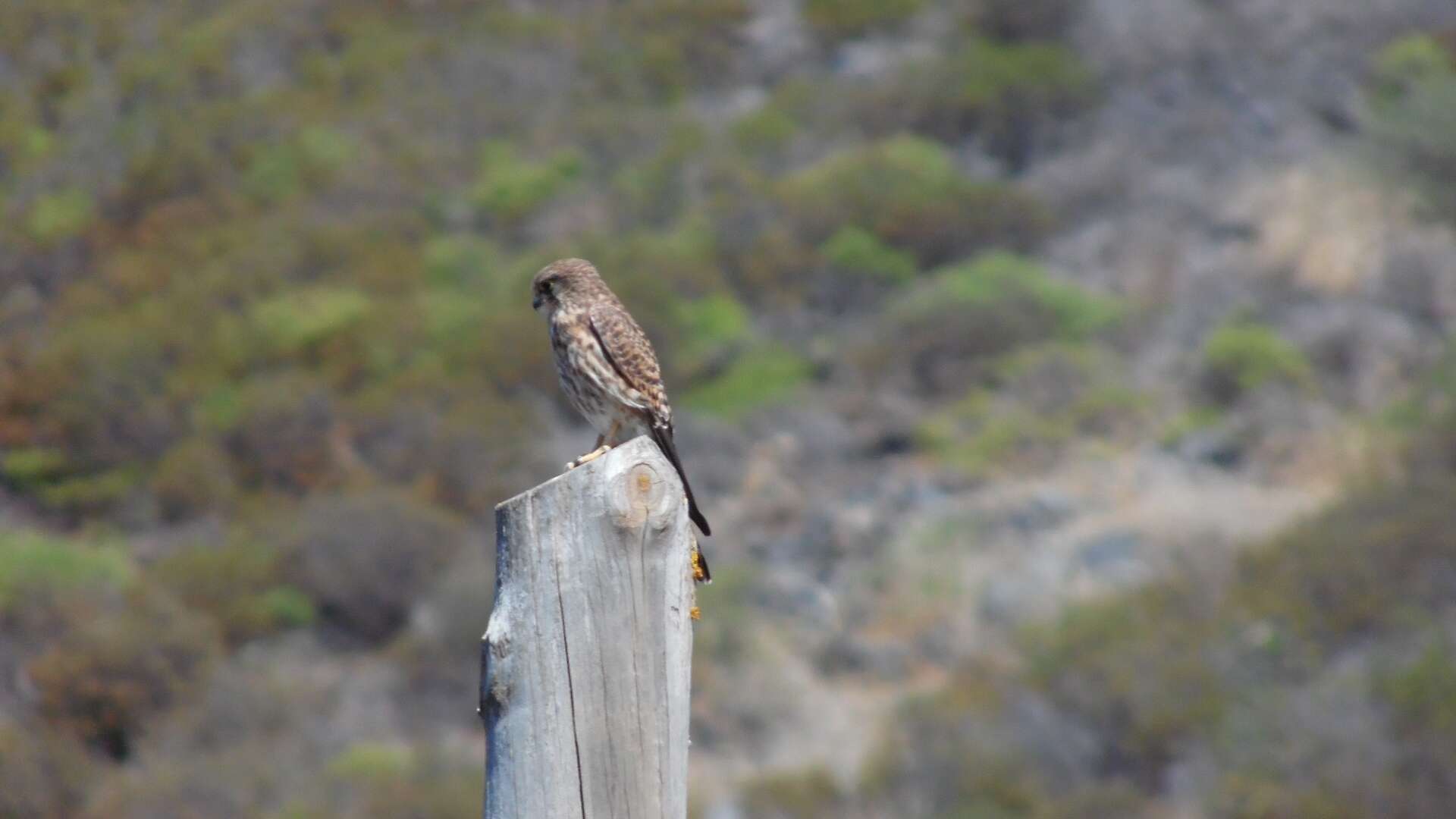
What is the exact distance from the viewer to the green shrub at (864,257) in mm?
23188

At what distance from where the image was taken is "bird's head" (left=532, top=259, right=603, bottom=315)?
5.91m

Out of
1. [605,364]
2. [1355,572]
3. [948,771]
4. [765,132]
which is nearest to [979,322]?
[1355,572]

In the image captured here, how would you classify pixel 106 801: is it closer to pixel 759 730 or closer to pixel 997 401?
pixel 759 730

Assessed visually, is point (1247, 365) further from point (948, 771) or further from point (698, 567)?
point (698, 567)

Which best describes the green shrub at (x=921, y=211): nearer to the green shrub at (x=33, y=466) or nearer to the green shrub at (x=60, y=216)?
the green shrub at (x=60, y=216)

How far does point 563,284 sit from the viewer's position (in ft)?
19.6

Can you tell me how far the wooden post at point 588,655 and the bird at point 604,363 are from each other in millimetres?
2373

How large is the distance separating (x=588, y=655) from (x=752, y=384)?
55.5 feet

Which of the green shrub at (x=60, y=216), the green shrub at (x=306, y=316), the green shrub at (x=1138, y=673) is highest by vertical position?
the green shrub at (x=60, y=216)

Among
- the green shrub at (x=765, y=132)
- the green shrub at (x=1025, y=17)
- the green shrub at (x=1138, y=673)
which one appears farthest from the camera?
the green shrub at (x=1025, y=17)

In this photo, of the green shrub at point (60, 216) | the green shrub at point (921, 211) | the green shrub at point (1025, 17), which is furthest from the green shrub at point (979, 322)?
the green shrub at point (60, 216)

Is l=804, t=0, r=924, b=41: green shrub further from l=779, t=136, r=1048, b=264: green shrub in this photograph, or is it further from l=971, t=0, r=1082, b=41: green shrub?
l=779, t=136, r=1048, b=264: green shrub

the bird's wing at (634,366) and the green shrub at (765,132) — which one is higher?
the green shrub at (765,132)

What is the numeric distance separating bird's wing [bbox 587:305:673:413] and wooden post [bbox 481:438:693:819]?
8.44 feet
